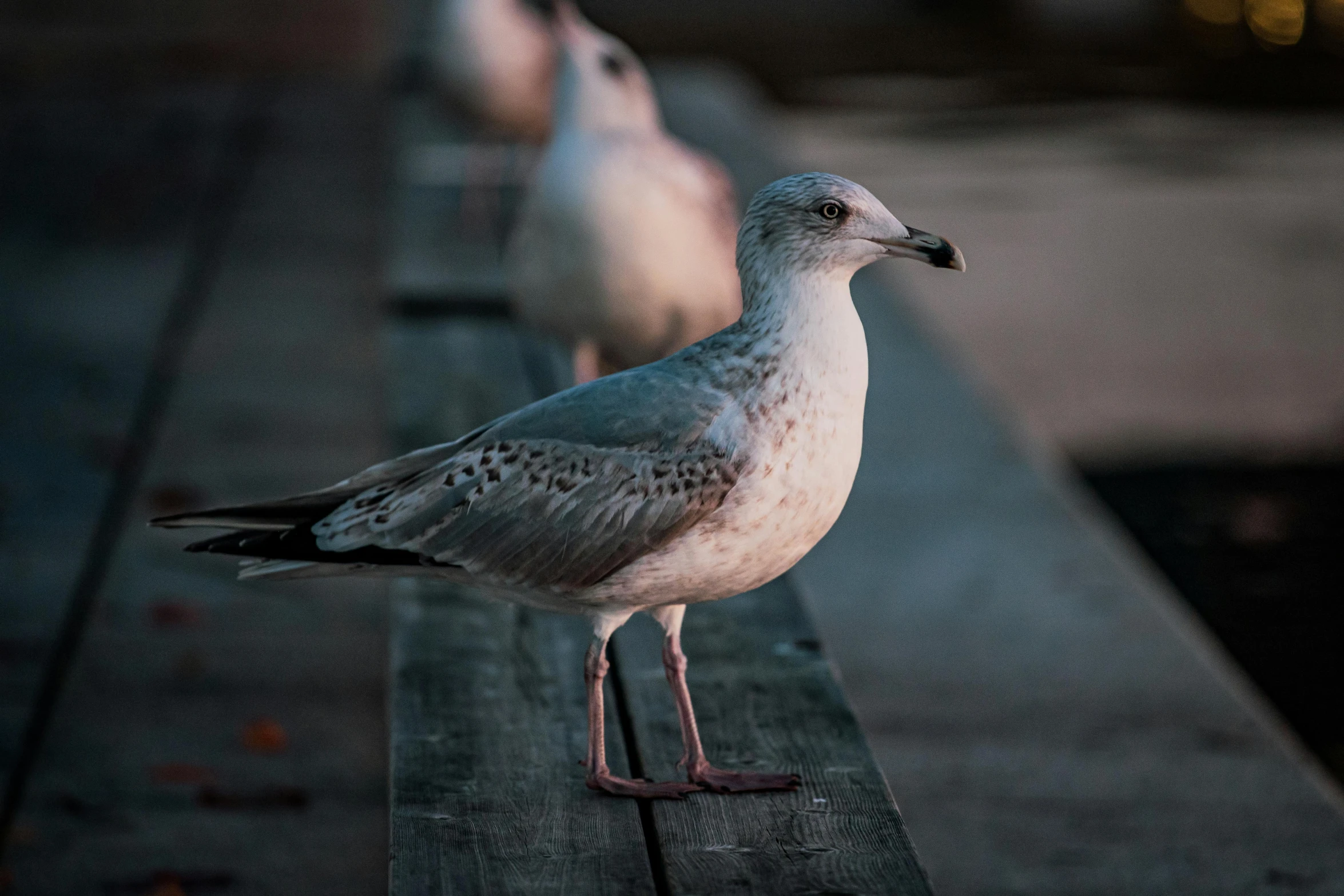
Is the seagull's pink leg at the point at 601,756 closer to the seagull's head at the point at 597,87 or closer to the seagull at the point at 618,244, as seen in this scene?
the seagull at the point at 618,244

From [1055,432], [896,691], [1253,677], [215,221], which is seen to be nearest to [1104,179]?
[1055,432]

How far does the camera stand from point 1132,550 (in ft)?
23.0

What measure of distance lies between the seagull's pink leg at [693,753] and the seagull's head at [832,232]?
2.18 ft

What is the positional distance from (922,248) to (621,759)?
112 cm

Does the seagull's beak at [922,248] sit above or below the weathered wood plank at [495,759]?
above

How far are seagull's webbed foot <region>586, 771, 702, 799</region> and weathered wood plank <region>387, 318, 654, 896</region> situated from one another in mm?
25

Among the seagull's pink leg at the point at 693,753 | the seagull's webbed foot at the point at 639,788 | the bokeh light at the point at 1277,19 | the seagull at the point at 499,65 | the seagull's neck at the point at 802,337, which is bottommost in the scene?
the bokeh light at the point at 1277,19

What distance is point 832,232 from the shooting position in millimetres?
2873

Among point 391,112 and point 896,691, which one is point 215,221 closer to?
point 391,112

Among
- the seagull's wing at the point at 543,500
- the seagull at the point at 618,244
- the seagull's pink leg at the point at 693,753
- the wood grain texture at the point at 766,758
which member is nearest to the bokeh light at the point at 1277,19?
the seagull at the point at 618,244

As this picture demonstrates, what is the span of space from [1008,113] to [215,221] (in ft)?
26.6

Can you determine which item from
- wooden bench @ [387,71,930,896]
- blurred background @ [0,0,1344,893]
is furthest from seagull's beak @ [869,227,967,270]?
blurred background @ [0,0,1344,893]

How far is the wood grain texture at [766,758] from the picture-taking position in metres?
2.79

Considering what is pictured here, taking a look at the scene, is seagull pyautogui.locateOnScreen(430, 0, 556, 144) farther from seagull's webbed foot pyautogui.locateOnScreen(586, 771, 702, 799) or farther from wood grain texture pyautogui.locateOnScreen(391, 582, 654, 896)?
seagull's webbed foot pyautogui.locateOnScreen(586, 771, 702, 799)
